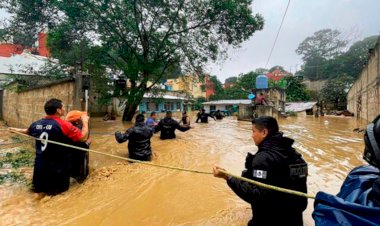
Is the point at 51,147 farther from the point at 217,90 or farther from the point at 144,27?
the point at 217,90

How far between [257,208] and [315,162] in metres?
4.54

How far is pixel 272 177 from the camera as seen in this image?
211 cm

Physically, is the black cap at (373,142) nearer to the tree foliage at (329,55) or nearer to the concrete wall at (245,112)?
the concrete wall at (245,112)

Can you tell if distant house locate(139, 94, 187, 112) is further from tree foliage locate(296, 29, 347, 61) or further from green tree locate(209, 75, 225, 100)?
tree foliage locate(296, 29, 347, 61)

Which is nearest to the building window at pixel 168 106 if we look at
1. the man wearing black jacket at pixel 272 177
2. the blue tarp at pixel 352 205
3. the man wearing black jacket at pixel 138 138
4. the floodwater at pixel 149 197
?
the floodwater at pixel 149 197

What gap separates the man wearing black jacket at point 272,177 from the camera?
2113mm

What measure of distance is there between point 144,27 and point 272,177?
49.2ft

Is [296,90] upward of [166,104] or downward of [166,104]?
upward

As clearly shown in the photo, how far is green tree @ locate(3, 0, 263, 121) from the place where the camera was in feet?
43.9

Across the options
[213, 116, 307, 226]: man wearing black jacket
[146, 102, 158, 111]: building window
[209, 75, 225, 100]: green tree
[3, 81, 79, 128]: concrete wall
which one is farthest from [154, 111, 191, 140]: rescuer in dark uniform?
[209, 75, 225, 100]: green tree

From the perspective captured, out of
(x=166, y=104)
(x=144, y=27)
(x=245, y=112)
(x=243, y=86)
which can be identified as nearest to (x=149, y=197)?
(x=144, y=27)

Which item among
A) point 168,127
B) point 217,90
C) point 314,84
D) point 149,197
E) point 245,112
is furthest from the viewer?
point 314,84

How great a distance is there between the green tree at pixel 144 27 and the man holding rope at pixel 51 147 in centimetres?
1063

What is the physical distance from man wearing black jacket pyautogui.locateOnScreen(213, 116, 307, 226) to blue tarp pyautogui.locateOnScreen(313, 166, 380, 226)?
0.68m
